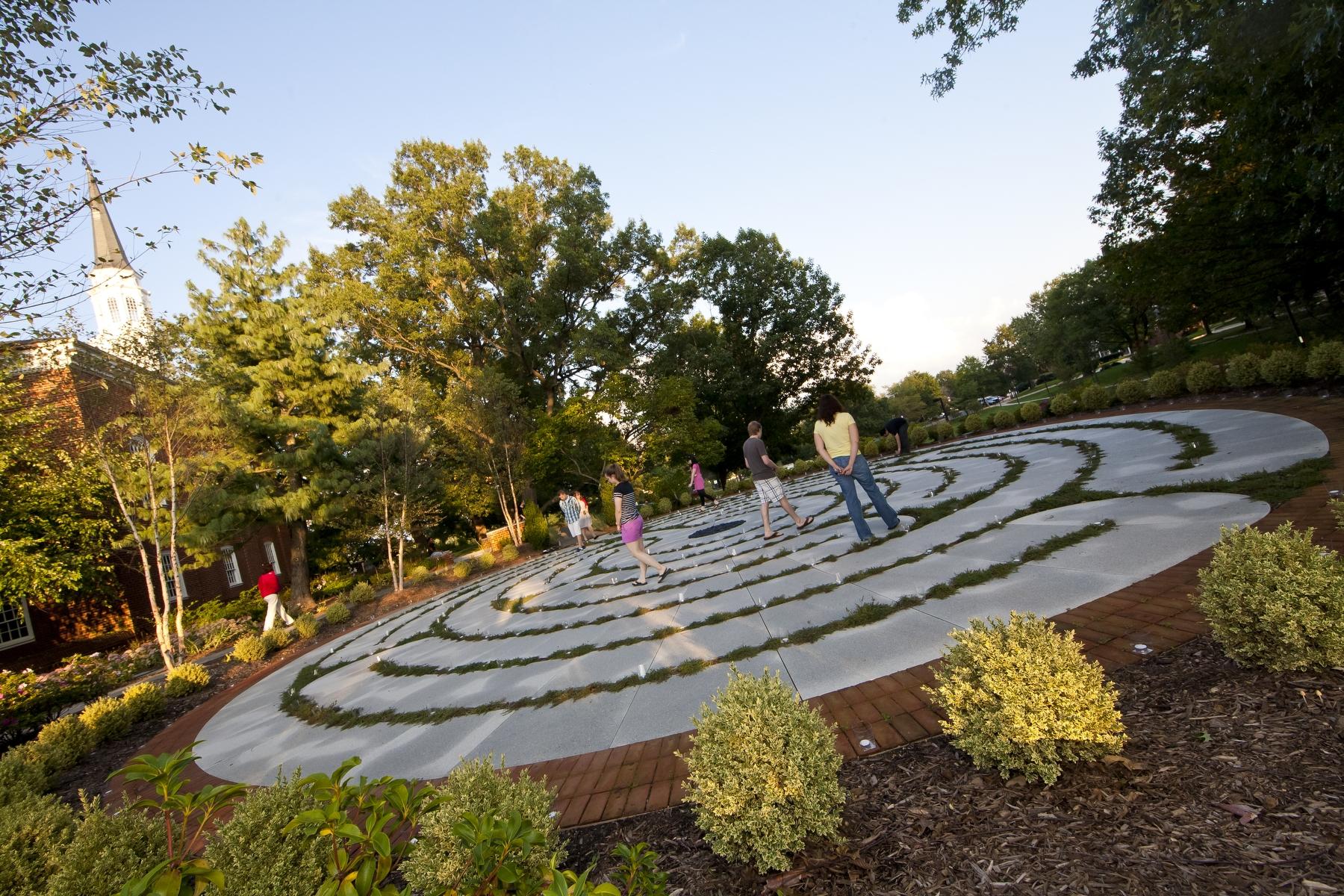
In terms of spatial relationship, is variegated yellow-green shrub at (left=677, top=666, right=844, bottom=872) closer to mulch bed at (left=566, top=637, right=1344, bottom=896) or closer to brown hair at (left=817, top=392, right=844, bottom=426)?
mulch bed at (left=566, top=637, right=1344, bottom=896)

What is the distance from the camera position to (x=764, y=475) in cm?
886

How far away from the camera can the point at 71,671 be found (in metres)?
11.1

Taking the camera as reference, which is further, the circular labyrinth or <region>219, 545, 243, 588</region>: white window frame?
<region>219, 545, 243, 588</region>: white window frame

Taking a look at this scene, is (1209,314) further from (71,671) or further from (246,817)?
(71,671)

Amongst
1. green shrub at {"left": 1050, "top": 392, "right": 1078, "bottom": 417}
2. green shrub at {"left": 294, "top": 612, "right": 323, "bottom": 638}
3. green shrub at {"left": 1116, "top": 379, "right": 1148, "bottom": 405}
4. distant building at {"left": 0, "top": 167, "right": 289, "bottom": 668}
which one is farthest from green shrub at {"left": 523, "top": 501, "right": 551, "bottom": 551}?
green shrub at {"left": 1116, "top": 379, "right": 1148, "bottom": 405}

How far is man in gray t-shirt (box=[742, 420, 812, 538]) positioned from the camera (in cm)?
877

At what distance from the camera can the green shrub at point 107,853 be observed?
208 cm

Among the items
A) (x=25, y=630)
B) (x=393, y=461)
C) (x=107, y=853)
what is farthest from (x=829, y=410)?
(x=25, y=630)

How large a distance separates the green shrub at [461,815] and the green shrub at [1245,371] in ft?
50.0

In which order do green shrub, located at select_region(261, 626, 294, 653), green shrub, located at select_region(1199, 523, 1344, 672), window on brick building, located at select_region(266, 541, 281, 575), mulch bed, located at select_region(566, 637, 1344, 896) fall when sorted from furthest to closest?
1. window on brick building, located at select_region(266, 541, 281, 575)
2. green shrub, located at select_region(261, 626, 294, 653)
3. green shrub, located at select_region(1199, 523, 1344, 672)
4. mulch bed, located at select_region(566, 637, 1344, 896)

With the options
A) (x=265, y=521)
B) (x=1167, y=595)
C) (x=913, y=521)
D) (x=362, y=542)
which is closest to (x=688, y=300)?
(x=362, y=542)

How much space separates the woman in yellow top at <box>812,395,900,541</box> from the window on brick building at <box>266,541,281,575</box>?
3204cm

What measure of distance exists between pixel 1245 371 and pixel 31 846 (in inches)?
686

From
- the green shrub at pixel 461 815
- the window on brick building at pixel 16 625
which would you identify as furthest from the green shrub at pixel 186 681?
the window on brick building at pixel 16 625
